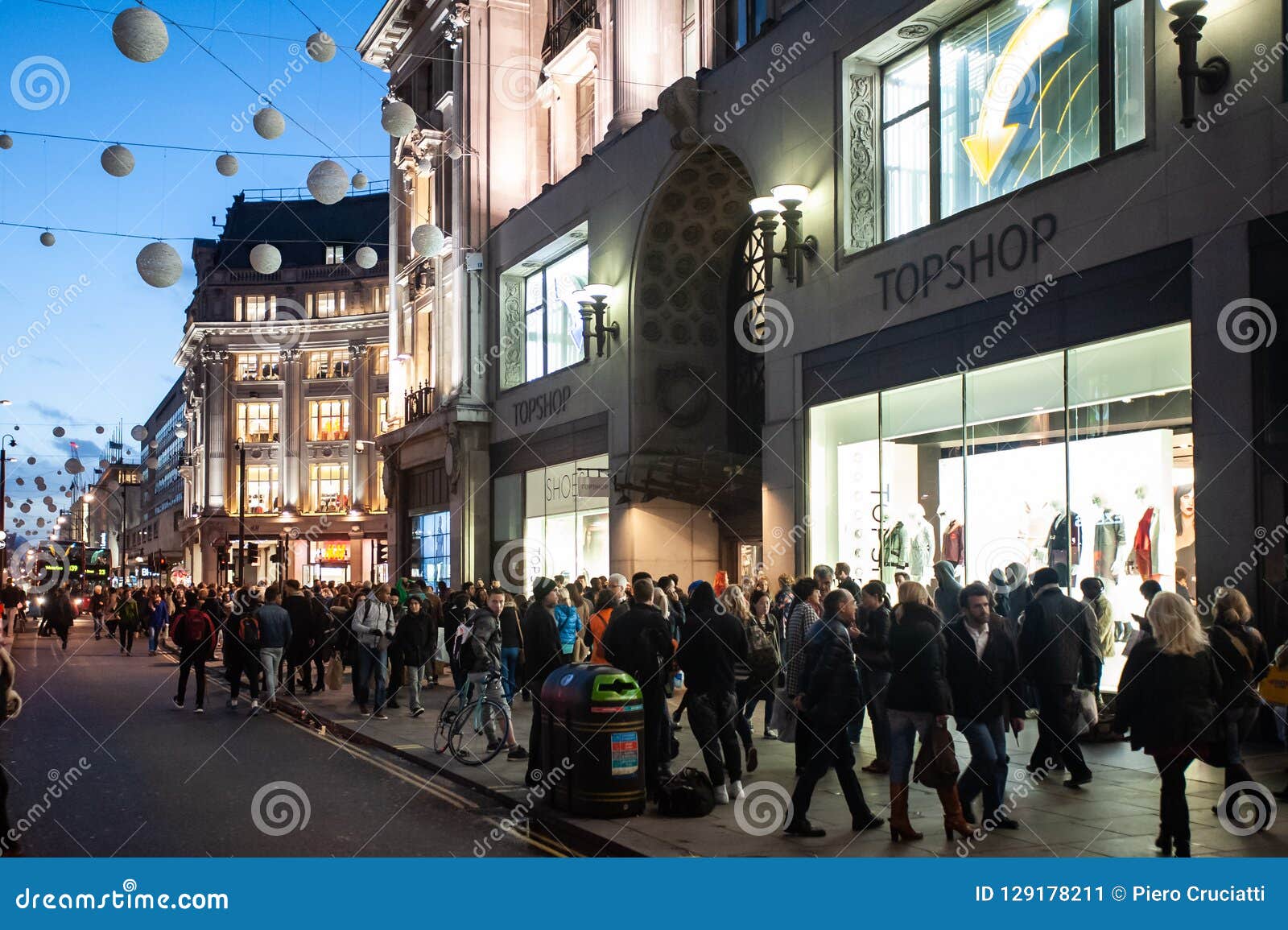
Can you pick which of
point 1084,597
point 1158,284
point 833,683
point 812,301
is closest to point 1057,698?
point 1084,597

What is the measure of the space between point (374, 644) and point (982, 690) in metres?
11.5

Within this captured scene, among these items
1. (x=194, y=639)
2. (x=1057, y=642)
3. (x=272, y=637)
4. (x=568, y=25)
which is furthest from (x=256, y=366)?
(x=1057, y=642)

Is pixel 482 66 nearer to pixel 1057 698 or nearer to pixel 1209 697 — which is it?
pixel 1057 698

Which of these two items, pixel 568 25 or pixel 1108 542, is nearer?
pixel 1108 542

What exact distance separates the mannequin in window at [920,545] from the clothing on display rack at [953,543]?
0.96ft

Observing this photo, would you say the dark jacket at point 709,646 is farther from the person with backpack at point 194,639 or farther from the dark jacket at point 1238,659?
the person with backpack at point 194,639

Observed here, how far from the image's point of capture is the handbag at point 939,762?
350 inches

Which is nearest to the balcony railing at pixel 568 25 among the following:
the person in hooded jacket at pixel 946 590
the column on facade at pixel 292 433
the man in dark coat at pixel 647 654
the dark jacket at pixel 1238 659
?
the person in hooded jacket at pixel 946 590

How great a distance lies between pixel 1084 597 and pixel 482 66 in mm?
28065

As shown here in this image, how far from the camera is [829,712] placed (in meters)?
9.45

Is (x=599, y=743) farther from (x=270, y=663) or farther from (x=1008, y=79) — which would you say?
(x=1008, y=79)

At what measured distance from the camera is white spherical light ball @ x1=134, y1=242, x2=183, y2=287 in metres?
15.3

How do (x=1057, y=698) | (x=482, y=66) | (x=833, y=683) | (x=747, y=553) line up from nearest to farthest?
(x=833, y=683) < (x=1057, y=698) < (x=747, y=553) < (x=482, y=66)

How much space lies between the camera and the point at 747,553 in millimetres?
24891
